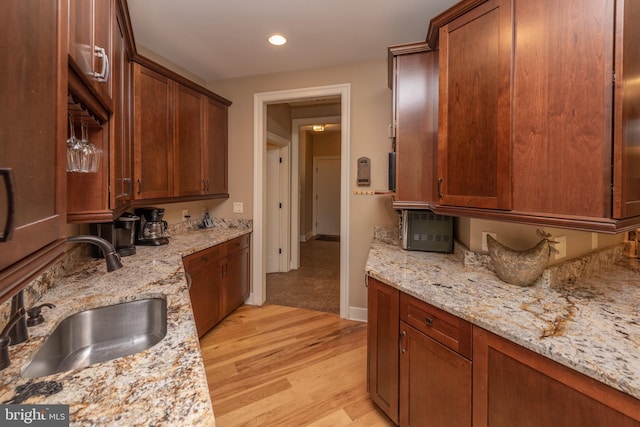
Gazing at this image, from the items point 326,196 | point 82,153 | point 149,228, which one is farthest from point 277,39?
point 326,196

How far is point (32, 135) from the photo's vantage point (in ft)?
1.89

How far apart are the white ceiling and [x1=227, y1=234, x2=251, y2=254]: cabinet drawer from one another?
1.77 meters

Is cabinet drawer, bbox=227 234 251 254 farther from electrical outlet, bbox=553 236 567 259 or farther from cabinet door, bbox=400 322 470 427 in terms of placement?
electrical outlet, bbox=553 236 567 259

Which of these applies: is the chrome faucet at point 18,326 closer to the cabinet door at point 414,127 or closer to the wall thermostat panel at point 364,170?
the cabinet door at point 414,127

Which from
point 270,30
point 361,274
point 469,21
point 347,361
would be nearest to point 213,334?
point 347,361

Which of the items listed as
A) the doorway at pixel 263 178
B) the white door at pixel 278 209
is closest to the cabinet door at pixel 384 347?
the doorway at pixel 263 178

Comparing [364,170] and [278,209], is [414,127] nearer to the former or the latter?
[364,170]

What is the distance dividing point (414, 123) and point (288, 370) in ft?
6.48

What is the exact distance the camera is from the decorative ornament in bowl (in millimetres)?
1342

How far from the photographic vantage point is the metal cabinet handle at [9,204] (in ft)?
1.32

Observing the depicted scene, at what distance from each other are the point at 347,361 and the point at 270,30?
2671 millimetres

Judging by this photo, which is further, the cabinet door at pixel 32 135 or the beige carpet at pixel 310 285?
the beige carpet at pixel 310 285

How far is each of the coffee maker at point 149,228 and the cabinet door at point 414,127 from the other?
1.98 m

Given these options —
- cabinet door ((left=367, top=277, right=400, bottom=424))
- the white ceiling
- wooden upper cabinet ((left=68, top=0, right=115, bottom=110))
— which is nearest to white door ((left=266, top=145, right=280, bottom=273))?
the white ceiling
